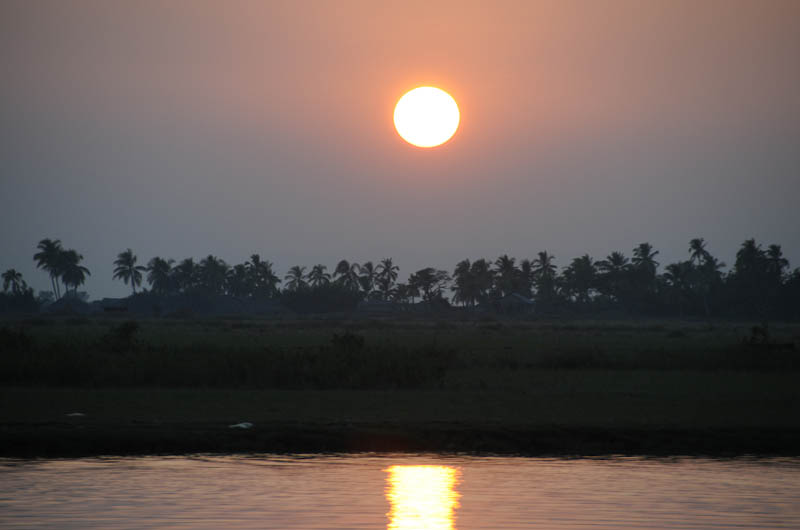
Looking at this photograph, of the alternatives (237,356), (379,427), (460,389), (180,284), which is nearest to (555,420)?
Answer: (379,427)

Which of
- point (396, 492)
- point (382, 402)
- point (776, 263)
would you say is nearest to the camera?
point (396, 492)

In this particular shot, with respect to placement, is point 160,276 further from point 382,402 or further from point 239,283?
point 382,402

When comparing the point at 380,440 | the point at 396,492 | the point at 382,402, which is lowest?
the point at 396,492

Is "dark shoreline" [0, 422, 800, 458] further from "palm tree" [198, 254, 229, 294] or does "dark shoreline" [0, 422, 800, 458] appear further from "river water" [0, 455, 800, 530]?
"palm tree" [198, 254, 229, 294]

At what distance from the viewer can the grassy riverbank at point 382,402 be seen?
63.5 ft

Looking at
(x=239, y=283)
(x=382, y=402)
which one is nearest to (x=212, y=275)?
(x=239, y=283)

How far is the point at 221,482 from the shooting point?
1544 centimetres

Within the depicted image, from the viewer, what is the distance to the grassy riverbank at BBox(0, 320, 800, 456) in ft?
63.5

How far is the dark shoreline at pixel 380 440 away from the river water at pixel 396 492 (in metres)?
0.87

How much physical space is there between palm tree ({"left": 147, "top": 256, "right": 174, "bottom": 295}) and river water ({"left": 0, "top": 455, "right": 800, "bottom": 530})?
171 metres

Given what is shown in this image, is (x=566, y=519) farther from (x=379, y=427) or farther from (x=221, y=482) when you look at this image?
(x=379, y=427)

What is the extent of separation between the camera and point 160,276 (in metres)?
185

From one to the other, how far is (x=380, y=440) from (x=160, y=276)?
171384 millimetres

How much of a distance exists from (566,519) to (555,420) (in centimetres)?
928
